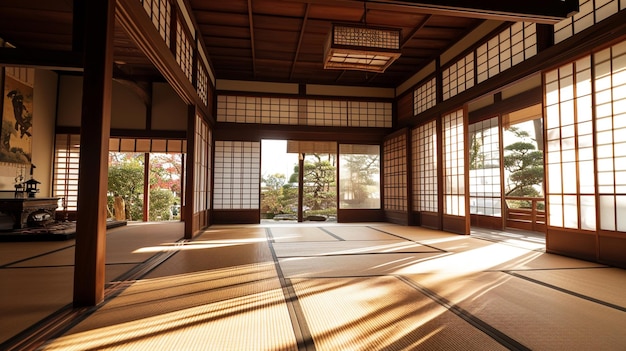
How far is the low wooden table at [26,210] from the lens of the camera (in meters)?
4.74

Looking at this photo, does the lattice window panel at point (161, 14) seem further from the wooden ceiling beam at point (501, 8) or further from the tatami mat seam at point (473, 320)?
the tatami mat seam at point (473, 320)

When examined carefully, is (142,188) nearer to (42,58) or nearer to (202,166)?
(202,166)

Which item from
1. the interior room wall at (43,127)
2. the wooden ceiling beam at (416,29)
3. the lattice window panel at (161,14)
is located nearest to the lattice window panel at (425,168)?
the wooden ceiling beam at (416,29)

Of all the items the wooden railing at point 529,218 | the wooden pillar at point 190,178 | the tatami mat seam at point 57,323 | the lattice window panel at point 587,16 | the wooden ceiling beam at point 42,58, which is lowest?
the tatami mat seam at point 57,323

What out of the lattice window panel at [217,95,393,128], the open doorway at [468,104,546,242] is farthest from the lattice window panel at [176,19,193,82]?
the open doorway at [468,104,546,242]

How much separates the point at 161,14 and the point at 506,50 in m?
4.11

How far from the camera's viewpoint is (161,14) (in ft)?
10.7

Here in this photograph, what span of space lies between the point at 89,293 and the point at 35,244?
3.02 metres

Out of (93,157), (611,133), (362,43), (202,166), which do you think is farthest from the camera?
(202,166)

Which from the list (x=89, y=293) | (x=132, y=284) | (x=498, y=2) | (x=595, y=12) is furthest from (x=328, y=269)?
(x=595, y=12)

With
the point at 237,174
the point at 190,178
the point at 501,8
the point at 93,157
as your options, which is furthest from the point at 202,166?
the point at 501,8

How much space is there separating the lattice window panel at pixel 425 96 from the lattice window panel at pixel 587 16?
8.51 ft

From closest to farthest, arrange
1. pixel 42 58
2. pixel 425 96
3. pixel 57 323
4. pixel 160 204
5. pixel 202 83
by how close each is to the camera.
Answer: pixel 57 323 → pixel 42 58 → pixel 202 83 → pixel 425 96 → pixel 160 204

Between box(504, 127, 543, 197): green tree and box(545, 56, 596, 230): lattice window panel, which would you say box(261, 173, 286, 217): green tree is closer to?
box(504, 127, 543, 197): green tree
